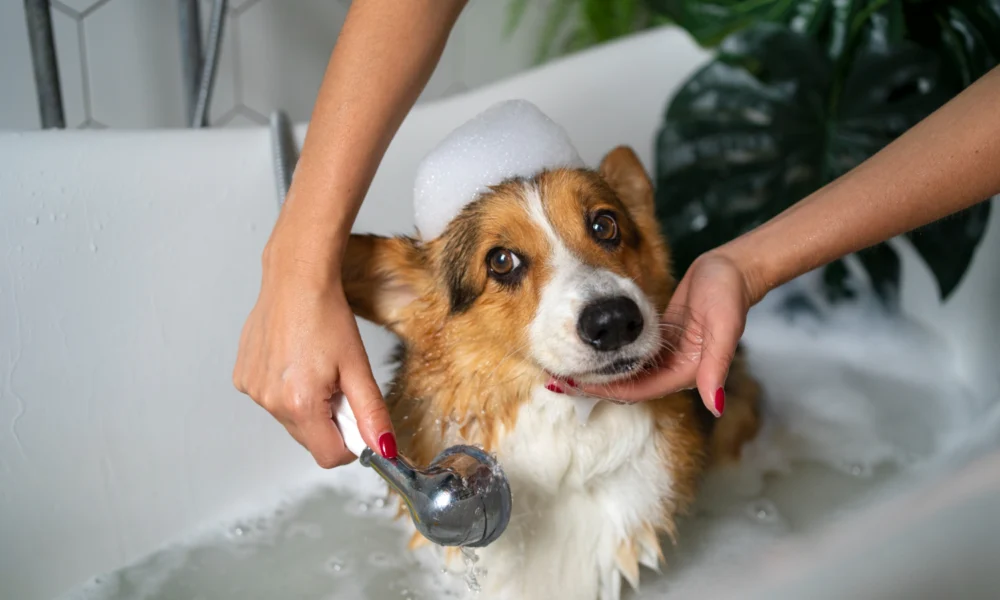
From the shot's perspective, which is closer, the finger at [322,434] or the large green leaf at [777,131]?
the finger at [322,434]

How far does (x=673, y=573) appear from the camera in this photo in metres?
1.46

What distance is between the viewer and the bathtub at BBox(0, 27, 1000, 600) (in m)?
1.09

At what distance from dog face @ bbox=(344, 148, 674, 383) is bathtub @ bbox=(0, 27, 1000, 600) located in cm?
21

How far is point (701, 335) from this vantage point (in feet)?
3.40

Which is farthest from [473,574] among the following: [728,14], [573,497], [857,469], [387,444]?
[728,14]

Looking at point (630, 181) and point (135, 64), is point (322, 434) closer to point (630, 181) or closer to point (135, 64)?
point (630, 181)

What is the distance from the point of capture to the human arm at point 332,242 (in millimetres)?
940

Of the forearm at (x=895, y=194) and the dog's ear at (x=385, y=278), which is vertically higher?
the forearm at (x=895, y=194)

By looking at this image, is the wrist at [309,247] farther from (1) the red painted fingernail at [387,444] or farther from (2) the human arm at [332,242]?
(1) the red painted fingernail at [387,444]

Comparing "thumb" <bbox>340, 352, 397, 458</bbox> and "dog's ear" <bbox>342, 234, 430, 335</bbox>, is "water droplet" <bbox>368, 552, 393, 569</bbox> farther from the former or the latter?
"thumb" <bbox>340, 352, 397, 458</bbox>

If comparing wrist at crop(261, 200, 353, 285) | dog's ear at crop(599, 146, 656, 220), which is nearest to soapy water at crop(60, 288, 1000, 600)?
wrist at crop(261, 200, 353, 285)

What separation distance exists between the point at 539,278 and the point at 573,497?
359mm

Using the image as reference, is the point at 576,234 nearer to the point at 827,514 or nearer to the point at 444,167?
the point at 444,167

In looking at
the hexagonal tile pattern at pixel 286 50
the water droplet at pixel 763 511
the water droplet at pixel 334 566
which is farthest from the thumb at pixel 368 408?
the hexagonal tile pattern at pixel 286 50
